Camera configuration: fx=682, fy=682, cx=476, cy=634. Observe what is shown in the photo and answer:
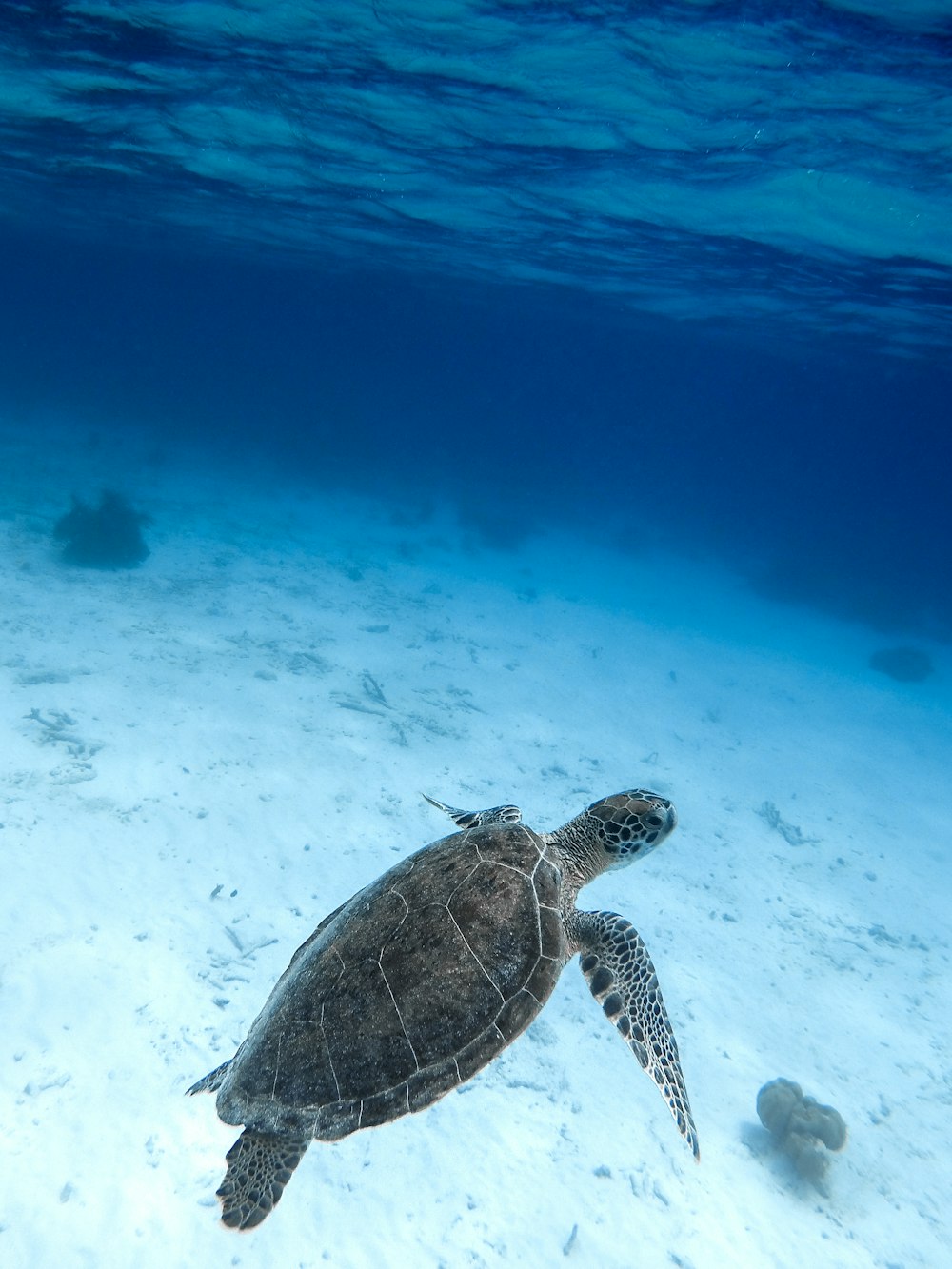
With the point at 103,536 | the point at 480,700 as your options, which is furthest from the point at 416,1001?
the point at 103,536

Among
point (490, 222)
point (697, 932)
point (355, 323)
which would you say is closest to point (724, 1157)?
point (697, 932)

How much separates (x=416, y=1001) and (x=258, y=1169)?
1055 mm

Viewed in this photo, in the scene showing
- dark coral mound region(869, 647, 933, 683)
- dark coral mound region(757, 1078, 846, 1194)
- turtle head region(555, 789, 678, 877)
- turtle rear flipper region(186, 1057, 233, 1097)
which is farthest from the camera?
dark coral mound region(869, 647, 933, 683)

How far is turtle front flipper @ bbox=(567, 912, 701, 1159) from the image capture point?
366cm

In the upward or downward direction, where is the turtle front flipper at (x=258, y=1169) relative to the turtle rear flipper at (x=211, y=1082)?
upward

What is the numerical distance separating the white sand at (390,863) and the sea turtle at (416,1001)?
7.03 feet

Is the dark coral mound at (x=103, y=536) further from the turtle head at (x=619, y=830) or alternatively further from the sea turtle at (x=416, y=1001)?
the turtle head at (x=619, y=830)

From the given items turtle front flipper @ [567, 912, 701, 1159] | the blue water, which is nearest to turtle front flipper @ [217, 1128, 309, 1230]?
turtle front flipper @ [567, 912, 701, 1159]

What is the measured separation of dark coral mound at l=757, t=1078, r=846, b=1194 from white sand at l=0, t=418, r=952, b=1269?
0.66 ft

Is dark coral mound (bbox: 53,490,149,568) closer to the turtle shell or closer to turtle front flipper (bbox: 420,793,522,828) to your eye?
turtle front flipper (bbox: 420,793,522,828)

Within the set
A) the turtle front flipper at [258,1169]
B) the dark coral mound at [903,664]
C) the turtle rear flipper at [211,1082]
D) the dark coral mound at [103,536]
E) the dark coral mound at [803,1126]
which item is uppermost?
the turtle front flipper at [258,1169]

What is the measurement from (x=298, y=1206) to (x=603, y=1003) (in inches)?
114

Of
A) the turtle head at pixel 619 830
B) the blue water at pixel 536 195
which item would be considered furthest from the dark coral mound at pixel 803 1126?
the blue water at pixel 536 195

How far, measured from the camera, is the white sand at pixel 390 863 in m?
4.93
